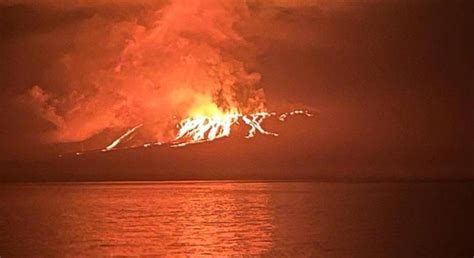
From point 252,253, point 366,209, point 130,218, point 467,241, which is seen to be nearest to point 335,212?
point 366,209

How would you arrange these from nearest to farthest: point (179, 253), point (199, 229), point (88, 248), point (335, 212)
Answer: point (179, 253) < point (88, 248) < point (199, 229) < point (335, 212)

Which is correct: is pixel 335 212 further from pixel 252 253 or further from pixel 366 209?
pixel 252 253

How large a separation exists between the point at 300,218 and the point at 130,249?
28020 mm

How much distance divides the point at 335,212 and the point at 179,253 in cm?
3611

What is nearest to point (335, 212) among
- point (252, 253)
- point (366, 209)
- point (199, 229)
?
point (366, 209)

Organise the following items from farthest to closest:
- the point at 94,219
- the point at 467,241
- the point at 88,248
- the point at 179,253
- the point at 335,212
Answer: the point at 335,212 < the point at 94,219 < the point at 467,241 < the point at 88,248 < the point at 179,253

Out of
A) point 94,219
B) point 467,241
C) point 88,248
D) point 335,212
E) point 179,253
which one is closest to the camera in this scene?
point 179,253

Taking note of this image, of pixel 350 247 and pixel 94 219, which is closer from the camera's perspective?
pixel 350 247

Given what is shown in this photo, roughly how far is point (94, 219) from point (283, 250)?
87.9 ft

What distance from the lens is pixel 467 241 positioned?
44.5 m

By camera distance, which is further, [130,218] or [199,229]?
[130,218]

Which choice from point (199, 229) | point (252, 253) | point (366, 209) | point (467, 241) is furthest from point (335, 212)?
point (252, 253)

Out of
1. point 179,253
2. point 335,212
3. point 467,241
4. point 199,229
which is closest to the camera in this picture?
point 179,253

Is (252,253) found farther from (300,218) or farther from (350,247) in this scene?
(300,218)
